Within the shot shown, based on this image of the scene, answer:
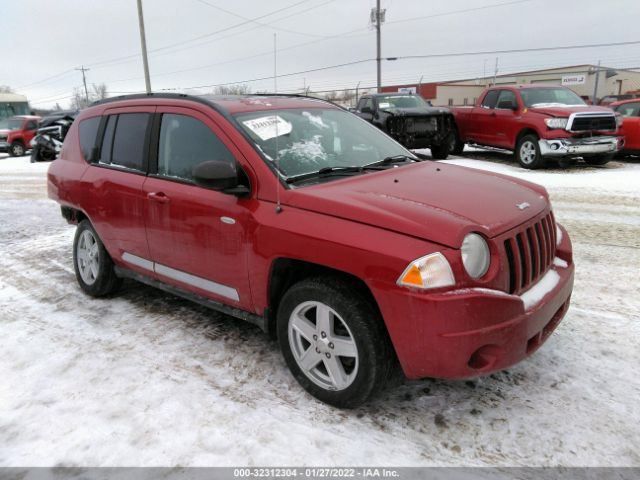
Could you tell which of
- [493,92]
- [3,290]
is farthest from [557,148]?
[3,290]

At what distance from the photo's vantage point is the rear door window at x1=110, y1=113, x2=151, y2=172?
3976mm

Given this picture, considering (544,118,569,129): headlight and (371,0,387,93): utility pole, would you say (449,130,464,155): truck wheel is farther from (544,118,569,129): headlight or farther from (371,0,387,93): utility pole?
(371,0,387,93): utility pole

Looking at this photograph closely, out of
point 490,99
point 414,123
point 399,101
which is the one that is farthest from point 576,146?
point 399,101

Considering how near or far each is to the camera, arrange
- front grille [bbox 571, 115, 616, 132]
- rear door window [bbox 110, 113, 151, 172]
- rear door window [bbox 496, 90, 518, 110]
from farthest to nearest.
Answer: rear door window [bbox 496, 90, 518, 110], front grille [bbox 571, 115, 616, 132], rear door window [bbox 110, 113, 151, 172]

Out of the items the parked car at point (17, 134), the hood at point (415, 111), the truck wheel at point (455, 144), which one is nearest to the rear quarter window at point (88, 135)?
the hood at point (415, 111)

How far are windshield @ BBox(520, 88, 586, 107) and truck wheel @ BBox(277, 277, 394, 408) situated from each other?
431 inches

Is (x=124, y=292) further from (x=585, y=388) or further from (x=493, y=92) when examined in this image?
(x=493, y=92)

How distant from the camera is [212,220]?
3.29 m

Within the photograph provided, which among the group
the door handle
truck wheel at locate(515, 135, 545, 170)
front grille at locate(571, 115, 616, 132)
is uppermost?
front grille at locate(571, 115, 616, 132)

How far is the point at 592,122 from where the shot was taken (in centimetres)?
1107

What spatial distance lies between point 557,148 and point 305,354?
10.1 metres

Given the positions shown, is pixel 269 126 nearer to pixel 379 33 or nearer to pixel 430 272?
pixel 430 272

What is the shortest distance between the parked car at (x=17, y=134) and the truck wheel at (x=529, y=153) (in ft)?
69.0

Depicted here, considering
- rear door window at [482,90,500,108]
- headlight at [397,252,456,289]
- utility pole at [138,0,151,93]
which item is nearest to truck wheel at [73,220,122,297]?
headlight at [397,252,456,289]
